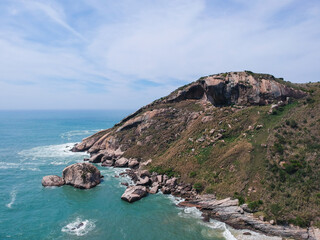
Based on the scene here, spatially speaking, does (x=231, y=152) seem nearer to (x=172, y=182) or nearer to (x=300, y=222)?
(x=172, y=182)

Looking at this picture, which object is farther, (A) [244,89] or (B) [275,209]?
(A) [244,89]

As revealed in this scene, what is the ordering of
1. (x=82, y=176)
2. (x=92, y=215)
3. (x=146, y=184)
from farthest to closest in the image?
(x=82, y=176), (x=146, y=184), (x=92, y=215)

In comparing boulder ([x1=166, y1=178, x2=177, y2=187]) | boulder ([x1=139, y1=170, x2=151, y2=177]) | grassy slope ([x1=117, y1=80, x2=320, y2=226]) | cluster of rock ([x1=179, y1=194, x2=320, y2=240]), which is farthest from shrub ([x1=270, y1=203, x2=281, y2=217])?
boulder ([x1=139, y1=170, x2=151, y2=177])

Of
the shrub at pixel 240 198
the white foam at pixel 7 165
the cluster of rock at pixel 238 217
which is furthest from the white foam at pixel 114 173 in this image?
the white foam at pixel 7 165

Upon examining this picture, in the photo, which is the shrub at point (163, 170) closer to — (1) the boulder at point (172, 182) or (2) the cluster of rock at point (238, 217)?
(1) the boulder at point (172, 182)

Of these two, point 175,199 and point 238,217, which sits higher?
point 238,217

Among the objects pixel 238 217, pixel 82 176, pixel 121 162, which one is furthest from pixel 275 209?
pixel 121 162

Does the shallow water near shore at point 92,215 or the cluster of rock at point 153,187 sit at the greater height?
the cluster of rock at point 153,187

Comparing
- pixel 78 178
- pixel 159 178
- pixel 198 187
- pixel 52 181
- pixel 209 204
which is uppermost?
pixel 198 187

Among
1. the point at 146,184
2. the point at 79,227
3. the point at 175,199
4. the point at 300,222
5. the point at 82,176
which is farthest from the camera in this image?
the point at 82,176
